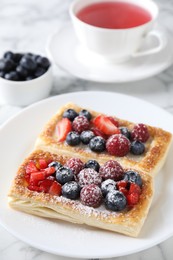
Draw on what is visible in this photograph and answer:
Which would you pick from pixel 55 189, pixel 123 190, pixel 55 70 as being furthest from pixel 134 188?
pixel 55 70

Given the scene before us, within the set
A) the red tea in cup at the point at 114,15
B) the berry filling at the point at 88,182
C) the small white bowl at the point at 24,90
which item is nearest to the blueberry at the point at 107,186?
the berry filling at the point at 88,182

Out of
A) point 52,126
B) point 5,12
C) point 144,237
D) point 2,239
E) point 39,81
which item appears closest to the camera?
point 144,237

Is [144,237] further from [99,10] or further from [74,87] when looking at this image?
[99,10]

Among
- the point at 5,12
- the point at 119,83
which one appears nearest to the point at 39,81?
the point at 119,83

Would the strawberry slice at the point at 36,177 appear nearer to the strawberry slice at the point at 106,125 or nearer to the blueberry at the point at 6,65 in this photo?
the strawberry slice at the point at 106,125

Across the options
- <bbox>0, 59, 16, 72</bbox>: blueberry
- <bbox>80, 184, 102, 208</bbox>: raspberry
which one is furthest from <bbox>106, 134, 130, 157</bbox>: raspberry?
<bbox>0, 59, 16, 72</bbox>: blueberry

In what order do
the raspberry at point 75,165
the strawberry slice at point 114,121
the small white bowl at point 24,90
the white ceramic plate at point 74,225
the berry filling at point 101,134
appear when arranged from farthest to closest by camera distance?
the small white bowl at point 24,90 → the strawberry slice at point 114,121 → the berry filling at point 101,134 → the raspberry at point 75,165 → the white ceramic plate at point 74,225

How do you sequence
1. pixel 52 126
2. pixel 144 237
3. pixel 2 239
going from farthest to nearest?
pixel 52 126, pixel 2 239, pixel 144 237
